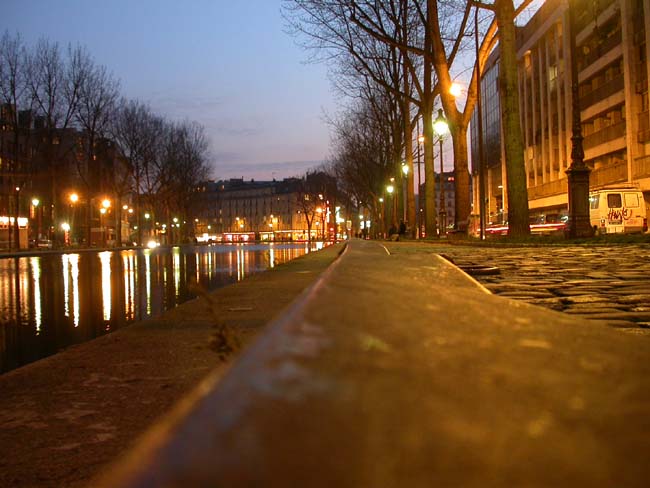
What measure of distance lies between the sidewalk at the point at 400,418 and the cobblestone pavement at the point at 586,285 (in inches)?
117

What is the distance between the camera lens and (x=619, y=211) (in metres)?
25.8

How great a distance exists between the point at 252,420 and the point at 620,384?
425 mm

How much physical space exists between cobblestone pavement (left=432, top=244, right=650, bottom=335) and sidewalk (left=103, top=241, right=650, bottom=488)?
298 centimetres

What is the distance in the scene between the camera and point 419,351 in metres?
0.75

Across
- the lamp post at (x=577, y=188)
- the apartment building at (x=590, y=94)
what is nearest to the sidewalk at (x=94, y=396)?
the lamp post at (x=577, y=188)

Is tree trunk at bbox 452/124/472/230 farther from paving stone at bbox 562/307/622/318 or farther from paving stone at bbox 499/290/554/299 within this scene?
paving stone at bbox 562/307/622/318

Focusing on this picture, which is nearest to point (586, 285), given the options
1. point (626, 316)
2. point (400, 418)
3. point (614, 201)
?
point (626, 316)

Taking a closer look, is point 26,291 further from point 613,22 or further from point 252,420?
point 613,22

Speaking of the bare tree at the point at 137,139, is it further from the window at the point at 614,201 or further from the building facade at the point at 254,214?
the building facade at the point at 254,214

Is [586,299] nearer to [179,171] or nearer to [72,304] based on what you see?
[72,304]

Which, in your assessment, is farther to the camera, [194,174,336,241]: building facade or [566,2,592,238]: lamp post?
[194,174,336,241]: building facade

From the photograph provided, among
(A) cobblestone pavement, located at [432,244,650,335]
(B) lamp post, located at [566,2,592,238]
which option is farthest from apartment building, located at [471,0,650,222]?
(A) cobblestone pavement, located at [432,244,650,335]

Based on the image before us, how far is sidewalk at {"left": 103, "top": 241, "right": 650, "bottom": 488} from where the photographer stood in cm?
50

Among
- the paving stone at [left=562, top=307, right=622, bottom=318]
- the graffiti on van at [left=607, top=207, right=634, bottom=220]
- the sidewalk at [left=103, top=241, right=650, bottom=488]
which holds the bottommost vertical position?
the paving stone at [left=562, top=307, right=622, bottom=318]
